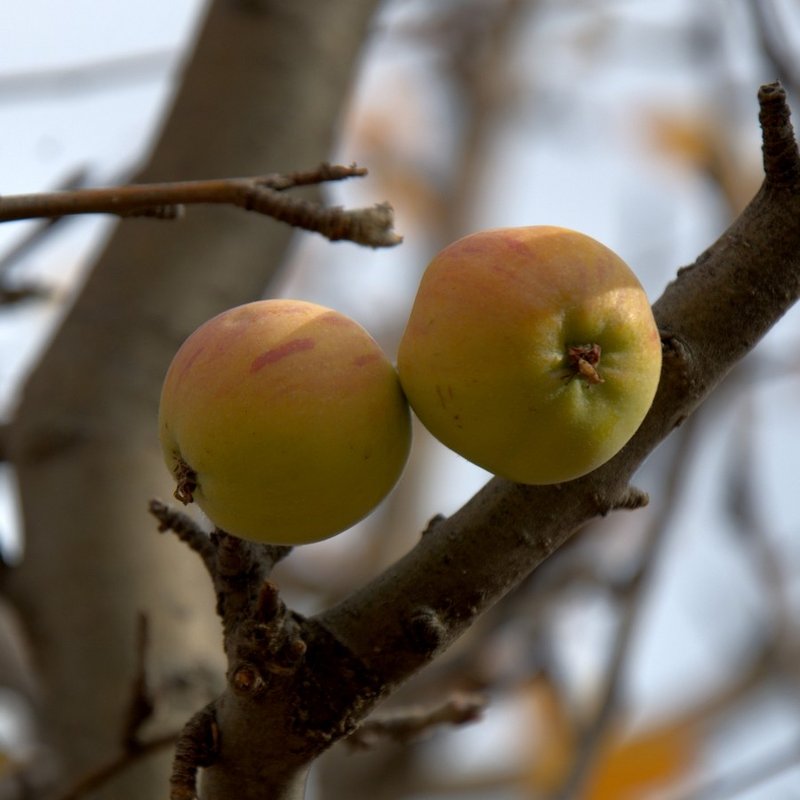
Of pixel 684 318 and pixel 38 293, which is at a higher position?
pixel 38 293

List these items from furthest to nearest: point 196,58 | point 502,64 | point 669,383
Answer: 1. point 502,64
2. point 196,58
3. point 669,383

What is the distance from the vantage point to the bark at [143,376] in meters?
1.63

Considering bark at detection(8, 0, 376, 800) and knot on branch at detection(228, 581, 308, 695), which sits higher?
bark at detection(8, 0, 376, 800)

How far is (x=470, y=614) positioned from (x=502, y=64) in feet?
18.1

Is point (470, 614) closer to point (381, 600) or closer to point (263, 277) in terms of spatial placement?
point (381, 600)

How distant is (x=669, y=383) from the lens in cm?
93

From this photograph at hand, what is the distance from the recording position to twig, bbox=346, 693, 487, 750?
124cm

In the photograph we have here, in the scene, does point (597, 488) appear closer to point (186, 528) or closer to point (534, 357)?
point (534, 357)

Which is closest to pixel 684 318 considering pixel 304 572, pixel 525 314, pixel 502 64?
pixel 525 314

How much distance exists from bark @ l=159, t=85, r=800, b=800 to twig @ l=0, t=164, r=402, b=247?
0.81 ft

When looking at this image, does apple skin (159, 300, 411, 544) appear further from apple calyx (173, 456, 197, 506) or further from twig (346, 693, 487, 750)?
twig (346, 693, 487, 750)

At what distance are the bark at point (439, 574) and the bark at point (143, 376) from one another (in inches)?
27.3

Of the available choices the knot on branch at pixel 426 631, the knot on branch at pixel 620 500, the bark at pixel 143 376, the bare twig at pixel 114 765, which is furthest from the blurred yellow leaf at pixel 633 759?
the knot on branch at pixel 426 631

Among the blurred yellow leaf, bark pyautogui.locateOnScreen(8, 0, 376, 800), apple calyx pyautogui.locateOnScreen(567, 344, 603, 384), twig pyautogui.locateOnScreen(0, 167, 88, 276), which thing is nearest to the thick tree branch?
apple calyx pyautogui.locateOnScreen(567, 344, 603, 384)
